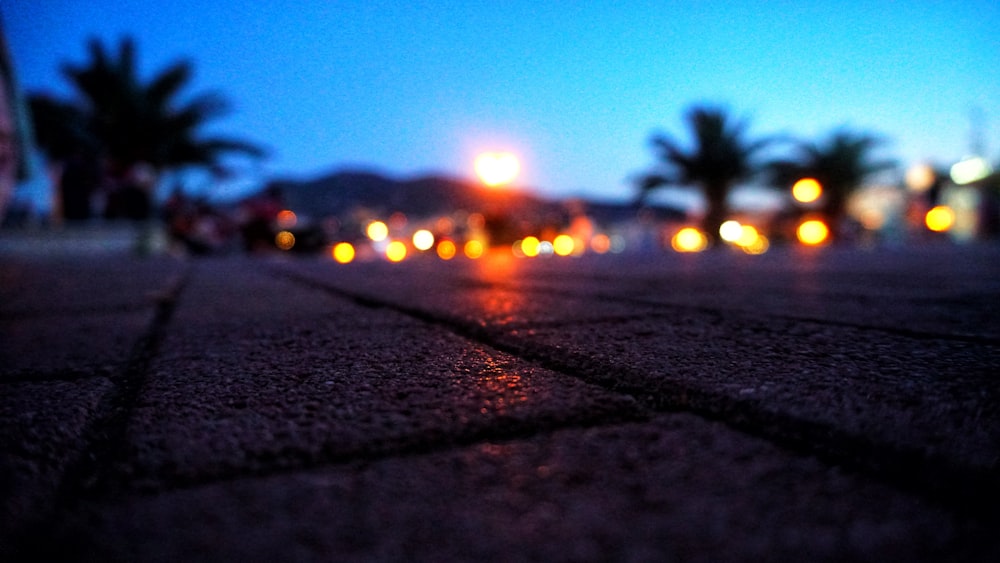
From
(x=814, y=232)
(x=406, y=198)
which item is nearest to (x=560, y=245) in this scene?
(x=814, y=232)

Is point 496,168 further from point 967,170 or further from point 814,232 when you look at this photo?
point 967,170

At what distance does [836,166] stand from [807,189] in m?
1.08

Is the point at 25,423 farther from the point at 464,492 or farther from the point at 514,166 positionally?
the point at 514,166

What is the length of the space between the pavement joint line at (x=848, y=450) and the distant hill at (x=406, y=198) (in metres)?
28.1

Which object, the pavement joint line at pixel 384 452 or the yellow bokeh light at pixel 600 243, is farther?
the yellow bokeh light at pixel 600 243

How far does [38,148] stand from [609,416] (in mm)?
16972

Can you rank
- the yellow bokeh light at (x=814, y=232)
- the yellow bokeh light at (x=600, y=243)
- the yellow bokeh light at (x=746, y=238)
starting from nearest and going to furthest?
the yellow bokeh light at (x=746, y=238) → the yellow bokeh light at (x=814, y=232) → the yellow bokeh light at (x=600, y=243)

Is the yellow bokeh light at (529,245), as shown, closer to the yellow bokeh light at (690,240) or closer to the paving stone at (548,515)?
the yellow bokeh light at (690,240)

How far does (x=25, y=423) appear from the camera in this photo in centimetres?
63

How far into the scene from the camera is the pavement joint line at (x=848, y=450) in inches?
16.3

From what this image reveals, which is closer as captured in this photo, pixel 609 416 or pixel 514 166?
pixel 609 416

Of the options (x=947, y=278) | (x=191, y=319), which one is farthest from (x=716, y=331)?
(x=947, y=278)

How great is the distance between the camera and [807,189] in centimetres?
1998

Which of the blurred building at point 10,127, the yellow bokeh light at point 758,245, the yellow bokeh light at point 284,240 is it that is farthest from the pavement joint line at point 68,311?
the yellow bokeh light at point 758,245
